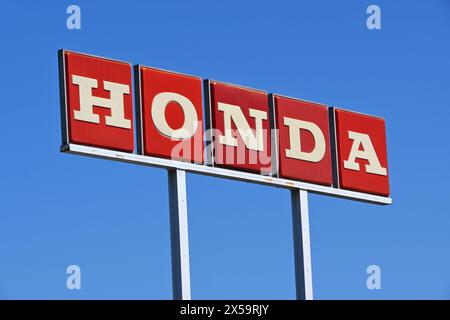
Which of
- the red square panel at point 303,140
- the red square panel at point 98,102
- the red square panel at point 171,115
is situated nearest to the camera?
the red square panel at point 98,102

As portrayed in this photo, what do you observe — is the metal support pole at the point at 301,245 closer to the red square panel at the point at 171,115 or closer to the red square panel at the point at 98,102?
the red square panel at the point at 171,115

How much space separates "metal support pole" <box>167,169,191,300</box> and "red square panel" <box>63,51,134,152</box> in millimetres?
1081

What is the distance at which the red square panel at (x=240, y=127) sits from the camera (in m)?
26.0

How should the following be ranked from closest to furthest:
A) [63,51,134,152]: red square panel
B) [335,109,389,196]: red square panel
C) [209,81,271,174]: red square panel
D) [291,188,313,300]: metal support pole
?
[63,51,134,152]: red square panel
[209,81,271,174]: red square panel
[291,188,313,300]: metal support pole
[335,109,389,196]: red square panel

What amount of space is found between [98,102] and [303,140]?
4.77 metres

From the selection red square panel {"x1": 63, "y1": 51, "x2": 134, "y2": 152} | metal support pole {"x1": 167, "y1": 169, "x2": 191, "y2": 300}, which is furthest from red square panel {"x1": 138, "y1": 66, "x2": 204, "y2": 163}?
metal support pole {"x1": 167, "y1": 169, "x2": 191, "y2": 300}

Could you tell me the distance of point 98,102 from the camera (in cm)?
2455

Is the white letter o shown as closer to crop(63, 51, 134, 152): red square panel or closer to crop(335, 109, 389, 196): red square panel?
crop(63, 51, 134, 152): red square panel

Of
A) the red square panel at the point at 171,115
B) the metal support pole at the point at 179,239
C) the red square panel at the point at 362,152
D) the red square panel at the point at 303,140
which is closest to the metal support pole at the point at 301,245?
the red square panel at the point at 303,140

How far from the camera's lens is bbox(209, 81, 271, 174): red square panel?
26.0 meters

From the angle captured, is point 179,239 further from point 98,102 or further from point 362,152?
point 362,152

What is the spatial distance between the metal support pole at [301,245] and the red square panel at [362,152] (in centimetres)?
110

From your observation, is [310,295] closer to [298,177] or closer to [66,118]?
[298,177]

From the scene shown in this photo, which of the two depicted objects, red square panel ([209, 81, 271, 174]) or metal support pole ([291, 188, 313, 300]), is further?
metal support pole ([291, 188, 313, 300])
